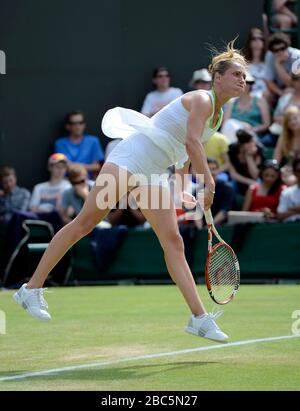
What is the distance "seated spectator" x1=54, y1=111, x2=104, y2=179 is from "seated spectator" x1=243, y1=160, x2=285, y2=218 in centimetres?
288

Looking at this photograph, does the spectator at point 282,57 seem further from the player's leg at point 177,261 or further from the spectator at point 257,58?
the player's leg at point 177,261

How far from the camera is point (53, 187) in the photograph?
15.0 m

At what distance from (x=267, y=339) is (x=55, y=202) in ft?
25.4

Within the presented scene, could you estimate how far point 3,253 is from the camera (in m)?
14.0

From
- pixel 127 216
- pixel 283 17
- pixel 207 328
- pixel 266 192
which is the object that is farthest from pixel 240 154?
pixel 207 328

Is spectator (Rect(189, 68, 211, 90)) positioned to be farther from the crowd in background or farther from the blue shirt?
the blue shirt

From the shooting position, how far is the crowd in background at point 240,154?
45.6ft

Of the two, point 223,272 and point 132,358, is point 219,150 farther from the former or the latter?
point 132,358

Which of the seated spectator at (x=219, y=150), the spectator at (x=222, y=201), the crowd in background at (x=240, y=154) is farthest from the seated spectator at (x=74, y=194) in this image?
the seated spectator at (x=219, y=150)

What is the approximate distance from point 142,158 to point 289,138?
7.87m

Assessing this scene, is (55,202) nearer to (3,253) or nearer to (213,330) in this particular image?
(3,253)

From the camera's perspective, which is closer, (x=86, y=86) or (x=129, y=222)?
(x=129, y=222)
